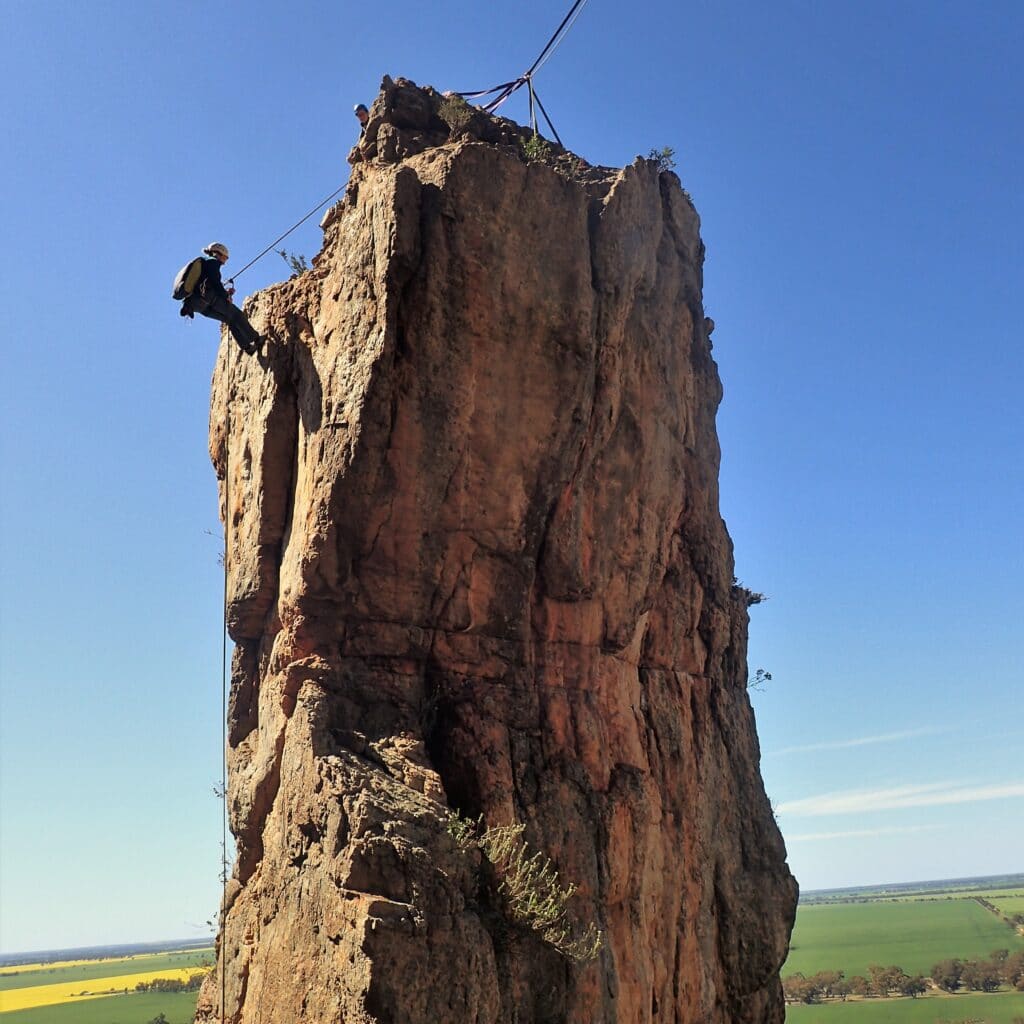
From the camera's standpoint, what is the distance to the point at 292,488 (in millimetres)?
14336

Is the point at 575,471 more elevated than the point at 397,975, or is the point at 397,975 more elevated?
the point at 575,471

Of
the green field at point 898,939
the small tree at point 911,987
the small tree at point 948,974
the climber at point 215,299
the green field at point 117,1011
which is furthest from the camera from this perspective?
the green field at point 898,939

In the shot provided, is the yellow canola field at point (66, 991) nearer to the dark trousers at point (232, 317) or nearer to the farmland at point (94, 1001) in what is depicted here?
the farmland at point (94, 1001)

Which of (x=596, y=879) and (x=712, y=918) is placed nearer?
(x=596, y=879)

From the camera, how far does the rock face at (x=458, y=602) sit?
434 inches

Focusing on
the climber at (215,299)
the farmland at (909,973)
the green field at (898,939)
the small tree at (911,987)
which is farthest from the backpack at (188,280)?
the small tree at (911,987)

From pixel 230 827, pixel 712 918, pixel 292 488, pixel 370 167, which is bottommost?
pixel 712 918

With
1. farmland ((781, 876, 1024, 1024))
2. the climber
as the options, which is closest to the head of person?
the climber

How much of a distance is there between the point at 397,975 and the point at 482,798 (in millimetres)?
3208

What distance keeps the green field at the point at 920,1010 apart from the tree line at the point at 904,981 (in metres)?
3.48

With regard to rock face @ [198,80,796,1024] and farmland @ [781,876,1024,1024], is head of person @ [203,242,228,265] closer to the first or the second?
rock face @ [198,80,796,1024]

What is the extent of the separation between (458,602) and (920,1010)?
85376 mm

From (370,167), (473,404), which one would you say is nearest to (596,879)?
(473,404)

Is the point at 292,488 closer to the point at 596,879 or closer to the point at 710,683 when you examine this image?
the point at 596,879
